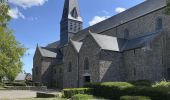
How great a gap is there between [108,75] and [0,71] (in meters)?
17.6

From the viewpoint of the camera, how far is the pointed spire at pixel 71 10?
62.2 meters

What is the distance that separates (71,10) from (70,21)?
9.06 feet

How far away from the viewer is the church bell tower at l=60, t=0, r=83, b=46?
62281mm

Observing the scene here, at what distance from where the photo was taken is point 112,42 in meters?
37.7

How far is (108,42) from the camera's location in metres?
37.1

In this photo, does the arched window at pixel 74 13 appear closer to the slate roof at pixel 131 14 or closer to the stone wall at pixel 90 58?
the slate roof at pixel 131 14

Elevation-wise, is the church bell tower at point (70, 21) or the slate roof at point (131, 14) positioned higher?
the church bell tower at point (70, 21)

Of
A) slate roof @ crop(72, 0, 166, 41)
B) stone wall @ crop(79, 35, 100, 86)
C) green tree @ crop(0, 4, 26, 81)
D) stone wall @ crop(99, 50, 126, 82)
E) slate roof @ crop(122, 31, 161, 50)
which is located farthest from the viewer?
slate roof @ crop(72, 0, 166, 41)

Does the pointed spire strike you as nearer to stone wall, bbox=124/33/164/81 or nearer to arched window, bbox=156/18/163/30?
arched window, bbox=156/18/163/30

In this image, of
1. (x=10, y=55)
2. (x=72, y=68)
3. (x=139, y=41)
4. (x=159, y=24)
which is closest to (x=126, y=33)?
(x=139, y=41)

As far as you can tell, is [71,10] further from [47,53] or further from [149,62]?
[149,62]

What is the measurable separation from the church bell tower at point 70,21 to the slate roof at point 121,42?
2474 centimetres

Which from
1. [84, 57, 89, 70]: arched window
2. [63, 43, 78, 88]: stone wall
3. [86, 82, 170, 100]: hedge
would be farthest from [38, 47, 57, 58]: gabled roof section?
[86, 82, 170, 100]: hedge

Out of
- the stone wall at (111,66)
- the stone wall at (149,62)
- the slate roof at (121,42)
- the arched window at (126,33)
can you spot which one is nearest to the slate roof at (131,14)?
the arched window at (126,33)
